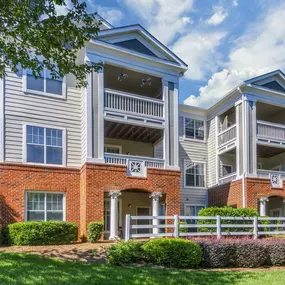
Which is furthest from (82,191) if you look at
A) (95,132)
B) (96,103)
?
(96,103)

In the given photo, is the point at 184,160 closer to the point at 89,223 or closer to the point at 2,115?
the point at 89,223

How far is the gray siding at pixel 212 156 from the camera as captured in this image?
22703 mm

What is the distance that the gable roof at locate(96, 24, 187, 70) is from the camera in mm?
16781

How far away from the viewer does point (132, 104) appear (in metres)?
17.5

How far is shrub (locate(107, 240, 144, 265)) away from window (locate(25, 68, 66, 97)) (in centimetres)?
885

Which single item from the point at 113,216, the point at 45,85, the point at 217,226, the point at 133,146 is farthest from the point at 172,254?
the point at 133,146

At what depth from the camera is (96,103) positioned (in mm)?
16375

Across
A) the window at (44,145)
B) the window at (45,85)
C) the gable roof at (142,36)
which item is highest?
the gable roof at (142,36)

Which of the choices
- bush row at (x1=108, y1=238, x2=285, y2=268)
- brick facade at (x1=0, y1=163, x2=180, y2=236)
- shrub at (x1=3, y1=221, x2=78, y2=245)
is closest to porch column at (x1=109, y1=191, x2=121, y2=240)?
brick facade at (x1=0, y1=163, x2=180, y2=236)

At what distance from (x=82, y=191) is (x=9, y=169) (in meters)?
3.33

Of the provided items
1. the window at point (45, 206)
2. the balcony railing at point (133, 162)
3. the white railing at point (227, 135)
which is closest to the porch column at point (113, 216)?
the balcony railing at point (133, 162)

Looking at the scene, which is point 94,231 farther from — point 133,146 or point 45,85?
point 45,85

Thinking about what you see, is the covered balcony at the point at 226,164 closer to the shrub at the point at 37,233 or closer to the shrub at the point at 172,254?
the shrub at the point at 37,233

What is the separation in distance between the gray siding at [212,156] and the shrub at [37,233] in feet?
36.7
